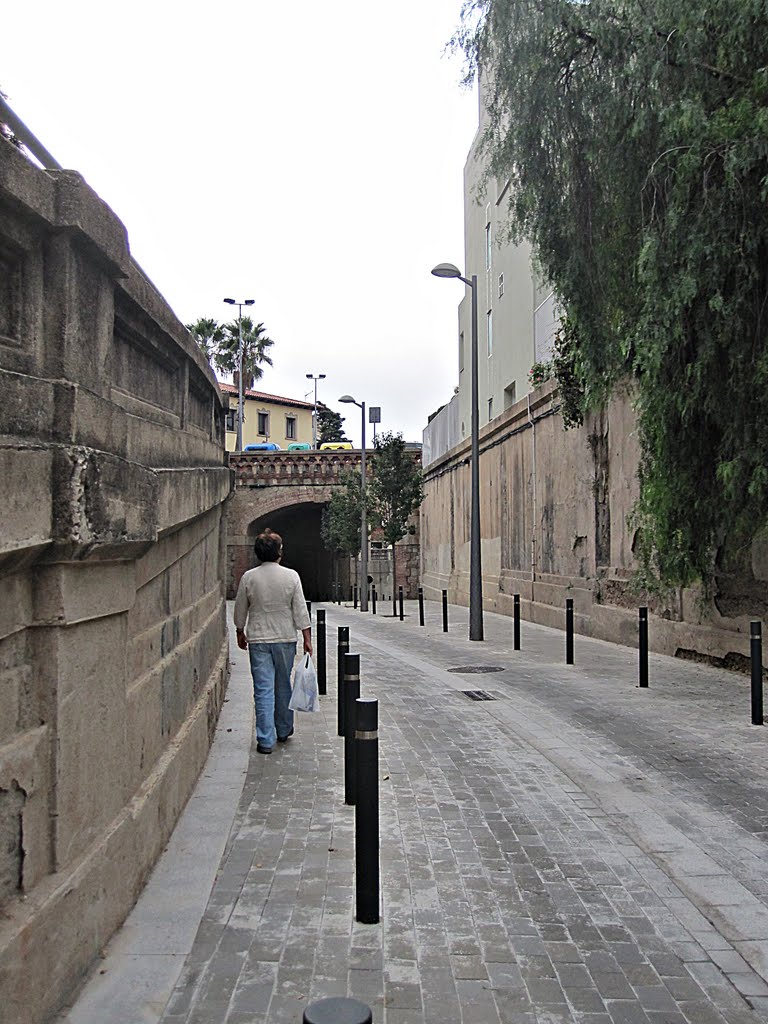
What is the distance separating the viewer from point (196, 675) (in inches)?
247

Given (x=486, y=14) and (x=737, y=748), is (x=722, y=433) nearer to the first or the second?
(x=737, y=748)

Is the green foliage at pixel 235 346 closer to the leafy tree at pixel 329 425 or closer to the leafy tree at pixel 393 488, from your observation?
the leafy tree at pixel 329 425

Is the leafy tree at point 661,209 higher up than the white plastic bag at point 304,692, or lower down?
higher up

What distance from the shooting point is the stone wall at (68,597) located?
9.38 ft

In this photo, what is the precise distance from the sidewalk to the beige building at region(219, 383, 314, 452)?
5926 centimetres

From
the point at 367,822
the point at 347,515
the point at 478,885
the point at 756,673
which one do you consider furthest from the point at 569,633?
the point at 347,515

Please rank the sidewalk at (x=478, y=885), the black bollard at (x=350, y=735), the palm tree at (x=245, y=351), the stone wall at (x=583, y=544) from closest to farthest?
1. the sidewalk at (x=478, y=885)
2. the black bollard at (x=350, y=735)
3. the stone wall at (x=583, y=544)
4. the palm tree at (x=245, y=351)

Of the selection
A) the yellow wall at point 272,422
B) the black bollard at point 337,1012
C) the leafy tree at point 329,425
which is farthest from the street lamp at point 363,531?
the leafy tree at point 329,425

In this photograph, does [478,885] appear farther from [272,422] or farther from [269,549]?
[272,422]

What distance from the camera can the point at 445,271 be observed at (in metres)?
17.7

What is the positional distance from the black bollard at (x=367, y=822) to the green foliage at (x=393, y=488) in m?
22.8

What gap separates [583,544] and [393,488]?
1093 centimetres

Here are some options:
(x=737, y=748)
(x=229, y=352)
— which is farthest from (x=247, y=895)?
(x=229, y=352)

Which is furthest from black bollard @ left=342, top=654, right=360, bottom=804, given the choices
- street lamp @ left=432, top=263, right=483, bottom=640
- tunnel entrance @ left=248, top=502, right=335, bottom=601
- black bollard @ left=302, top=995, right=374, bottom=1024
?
tunnel entrance @ left=248, top=502, right=335, bottom=601
